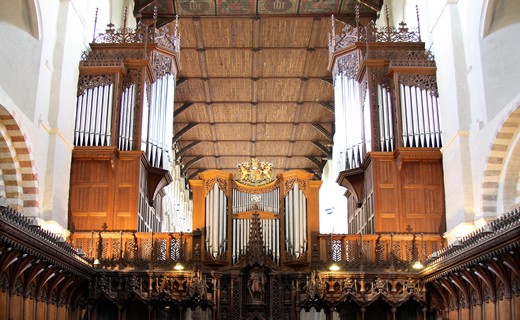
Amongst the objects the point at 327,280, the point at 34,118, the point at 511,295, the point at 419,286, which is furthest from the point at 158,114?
the point at 511,295

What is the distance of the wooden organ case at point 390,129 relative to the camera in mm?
20641

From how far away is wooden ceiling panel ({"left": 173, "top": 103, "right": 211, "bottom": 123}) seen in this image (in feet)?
114

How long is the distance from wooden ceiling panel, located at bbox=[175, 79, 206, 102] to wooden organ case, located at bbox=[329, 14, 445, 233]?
9.37 m

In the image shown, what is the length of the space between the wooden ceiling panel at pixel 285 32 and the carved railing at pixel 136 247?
10.9m

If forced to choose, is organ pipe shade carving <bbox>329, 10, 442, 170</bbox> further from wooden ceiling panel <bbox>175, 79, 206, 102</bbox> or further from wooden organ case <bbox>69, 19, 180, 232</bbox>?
wooden ceiling panel <bbox>175, 79, 206, 102</bbox>

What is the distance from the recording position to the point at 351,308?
20.0 m

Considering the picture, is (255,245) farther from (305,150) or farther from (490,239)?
(305,150)

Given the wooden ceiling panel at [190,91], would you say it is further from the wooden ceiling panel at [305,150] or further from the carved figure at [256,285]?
the carved figure at [256,285]

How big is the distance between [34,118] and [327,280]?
8585mm

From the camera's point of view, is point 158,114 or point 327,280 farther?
point 158,114

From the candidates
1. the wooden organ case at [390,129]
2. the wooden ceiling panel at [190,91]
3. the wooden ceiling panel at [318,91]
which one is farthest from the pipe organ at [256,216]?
the wooden ceiling panel at [190,91]

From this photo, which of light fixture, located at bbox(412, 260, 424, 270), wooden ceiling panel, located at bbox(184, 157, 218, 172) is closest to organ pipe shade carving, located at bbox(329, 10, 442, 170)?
light fixture, located at bbox(412, 260, 424, 270)

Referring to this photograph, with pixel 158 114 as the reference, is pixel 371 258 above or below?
below

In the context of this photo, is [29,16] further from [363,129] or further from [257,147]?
[257,147]
